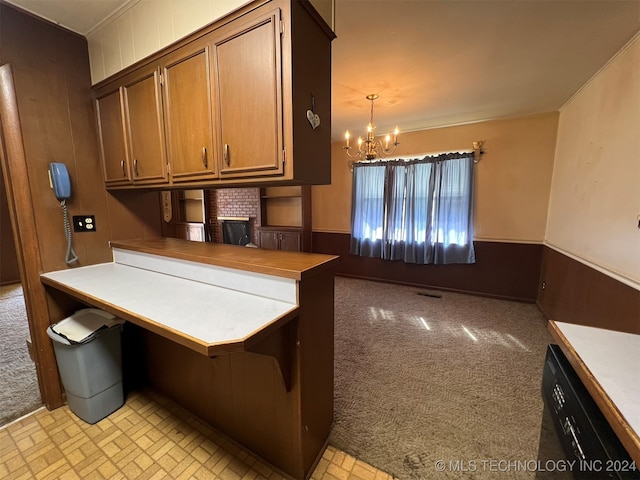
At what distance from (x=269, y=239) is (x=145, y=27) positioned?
3714 mm

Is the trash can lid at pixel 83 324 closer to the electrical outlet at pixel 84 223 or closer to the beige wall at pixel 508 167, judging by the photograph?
the electrical outlet at pixel 84 223

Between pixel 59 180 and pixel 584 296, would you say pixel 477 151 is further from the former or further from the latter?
pixel 59 180

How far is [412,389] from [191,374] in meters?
1.55

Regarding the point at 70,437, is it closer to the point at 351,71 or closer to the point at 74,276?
the point at 74,276

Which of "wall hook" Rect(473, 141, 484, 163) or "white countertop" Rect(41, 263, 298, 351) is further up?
"wall hook" Rect(473, 141, 484, 163)

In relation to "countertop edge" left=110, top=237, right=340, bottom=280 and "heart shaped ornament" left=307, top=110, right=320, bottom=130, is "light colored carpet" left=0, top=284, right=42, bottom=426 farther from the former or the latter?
"heart shaped ornament" left=307, top=110, right=320, bottom=130

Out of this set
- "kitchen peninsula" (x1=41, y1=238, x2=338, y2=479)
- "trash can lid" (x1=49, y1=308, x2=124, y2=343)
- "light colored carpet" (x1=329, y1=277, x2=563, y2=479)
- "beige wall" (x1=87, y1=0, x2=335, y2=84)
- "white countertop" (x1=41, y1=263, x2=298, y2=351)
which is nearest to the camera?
"white countertop" (x1=41, y1=263, x2=298, y2=351)

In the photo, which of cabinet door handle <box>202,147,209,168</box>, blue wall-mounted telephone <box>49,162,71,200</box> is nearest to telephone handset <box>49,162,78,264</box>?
blue wall-mounted telephone <box>49,162,71,200</box>

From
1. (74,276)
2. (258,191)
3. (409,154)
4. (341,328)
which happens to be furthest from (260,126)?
(258,191)

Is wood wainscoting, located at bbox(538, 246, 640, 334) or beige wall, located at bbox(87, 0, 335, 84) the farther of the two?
wood wainscoting, located at bbox(538, 246, 640, 334)

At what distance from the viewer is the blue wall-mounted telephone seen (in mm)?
1610

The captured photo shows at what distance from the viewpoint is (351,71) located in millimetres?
2303

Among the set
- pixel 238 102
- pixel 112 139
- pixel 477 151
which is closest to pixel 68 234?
pixel 112 139

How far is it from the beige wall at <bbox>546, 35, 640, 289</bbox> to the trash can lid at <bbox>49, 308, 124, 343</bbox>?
3.32 metres
